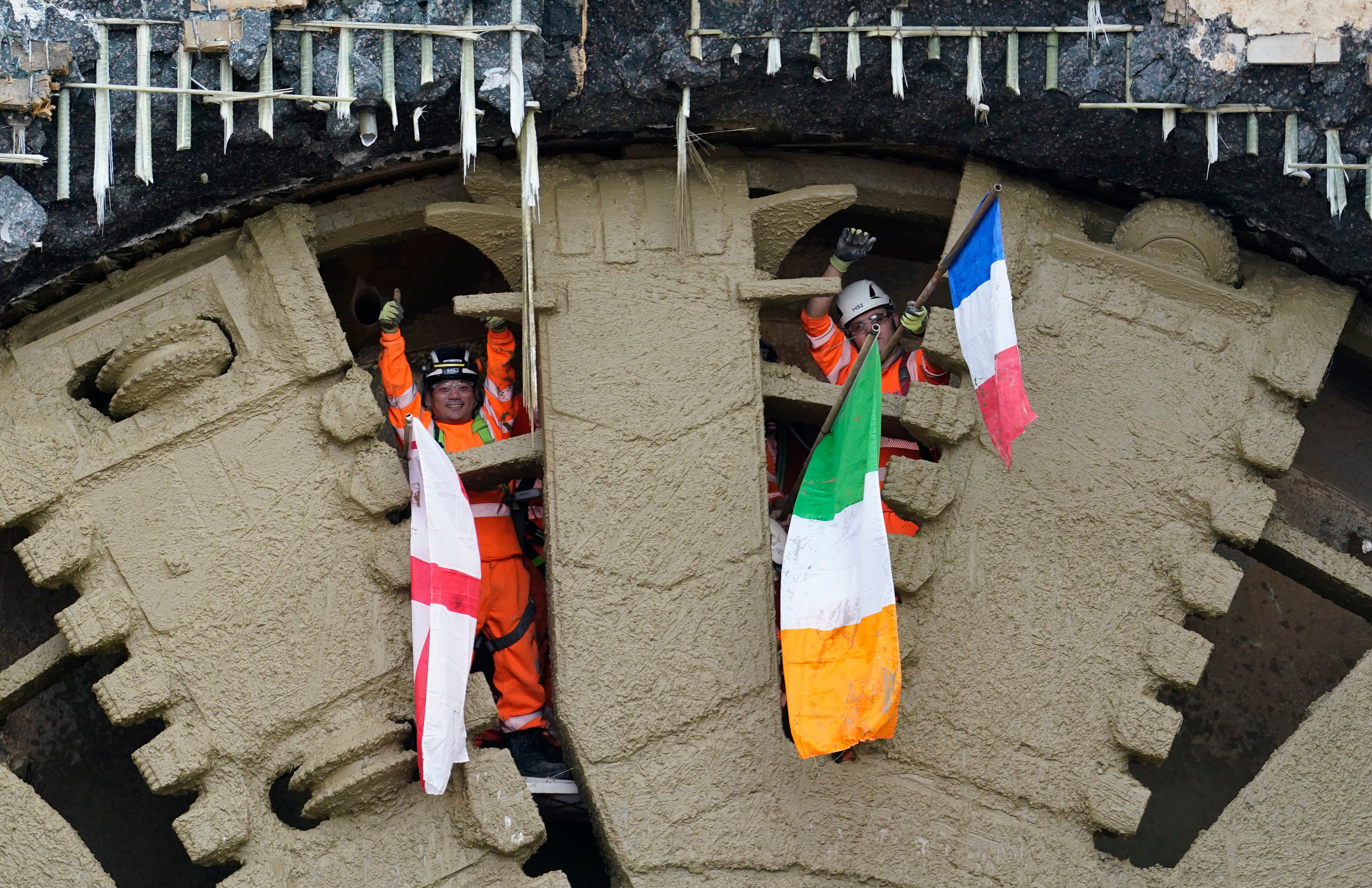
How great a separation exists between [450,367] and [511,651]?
133 centimetres

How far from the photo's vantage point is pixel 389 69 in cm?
628

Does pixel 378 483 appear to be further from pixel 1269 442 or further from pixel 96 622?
pixel 1269 442

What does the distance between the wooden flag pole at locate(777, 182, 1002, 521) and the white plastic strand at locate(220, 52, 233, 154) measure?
2388 mm

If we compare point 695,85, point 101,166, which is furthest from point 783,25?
point 101,166

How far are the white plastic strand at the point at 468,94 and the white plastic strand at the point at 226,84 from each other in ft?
2.66

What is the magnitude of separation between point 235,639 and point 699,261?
2.27 metres

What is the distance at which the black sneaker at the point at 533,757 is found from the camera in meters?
6.95

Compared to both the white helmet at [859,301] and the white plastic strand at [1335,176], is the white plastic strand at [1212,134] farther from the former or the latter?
the white helmet at [859,301]

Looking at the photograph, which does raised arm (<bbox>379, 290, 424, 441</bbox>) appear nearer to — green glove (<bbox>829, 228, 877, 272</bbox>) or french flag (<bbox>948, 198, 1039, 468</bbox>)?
green glove (<bbox>829, 228, 877, 272</bbox>)

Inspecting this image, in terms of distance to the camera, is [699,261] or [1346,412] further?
[1346,412]

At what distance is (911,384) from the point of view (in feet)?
23.1

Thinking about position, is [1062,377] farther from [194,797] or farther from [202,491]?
[194,797]

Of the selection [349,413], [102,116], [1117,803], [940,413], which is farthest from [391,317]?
[1117,803]

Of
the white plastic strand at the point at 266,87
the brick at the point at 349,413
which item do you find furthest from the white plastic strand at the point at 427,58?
the brick at the point at 349,413
